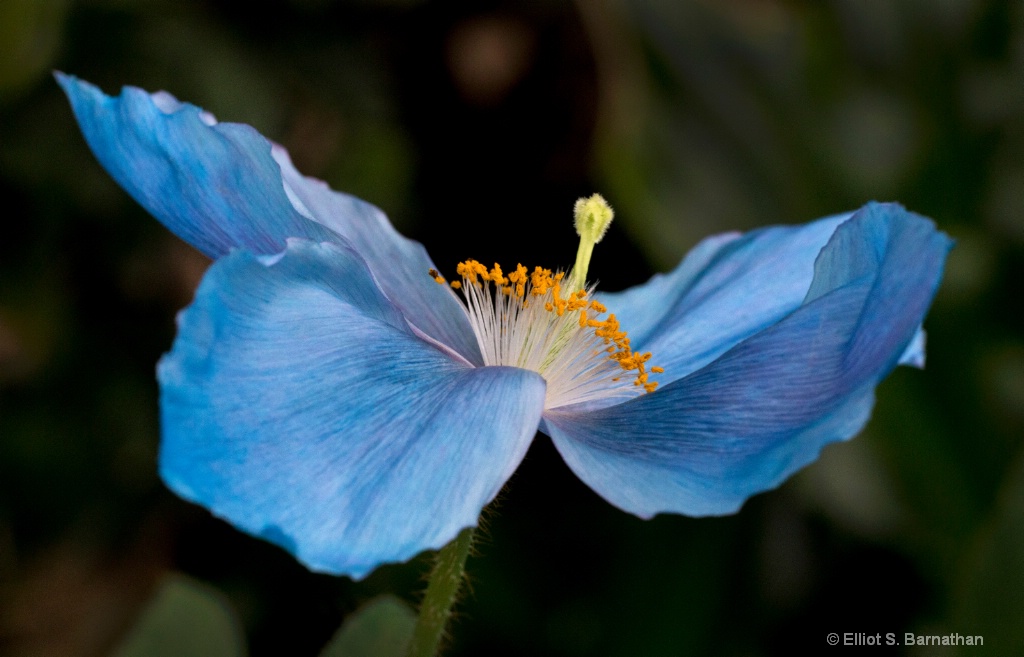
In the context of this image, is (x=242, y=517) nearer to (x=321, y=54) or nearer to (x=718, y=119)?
(x=321, y=54)

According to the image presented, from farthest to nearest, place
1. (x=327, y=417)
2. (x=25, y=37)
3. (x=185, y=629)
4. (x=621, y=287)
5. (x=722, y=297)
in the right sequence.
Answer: (x=621, y=287)
(x=25, y=37)
(x=722, y=297)
(x=185, y=629)
(x=327, y=417)

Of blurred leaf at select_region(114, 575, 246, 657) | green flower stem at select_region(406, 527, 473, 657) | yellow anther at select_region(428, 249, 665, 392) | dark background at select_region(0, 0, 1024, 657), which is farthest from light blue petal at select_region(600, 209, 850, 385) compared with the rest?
dark background at select_region(0, 0, 1024, 657)

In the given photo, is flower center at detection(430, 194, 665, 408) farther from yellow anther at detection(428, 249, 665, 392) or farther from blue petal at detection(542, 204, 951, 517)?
blue petal at detection(542, 204, 951, 517)

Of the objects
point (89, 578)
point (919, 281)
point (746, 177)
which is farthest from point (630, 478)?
point (89, 578)

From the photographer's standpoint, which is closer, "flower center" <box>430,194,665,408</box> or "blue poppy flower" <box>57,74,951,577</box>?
"blue poppy flower" <box>57,74,951,577</box>

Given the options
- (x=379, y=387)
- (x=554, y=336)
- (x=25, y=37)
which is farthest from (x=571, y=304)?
(x=25, y=37)

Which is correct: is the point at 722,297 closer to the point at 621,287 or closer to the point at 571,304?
the point at 571,304

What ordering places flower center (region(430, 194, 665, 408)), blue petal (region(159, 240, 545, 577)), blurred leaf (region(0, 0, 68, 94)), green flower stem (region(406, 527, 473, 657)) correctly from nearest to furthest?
1. blue petal (region(159, 240, 545, 577))
2. green flower stem (region(406, 527, 473, 657))
3. flower center (region(430, 194, 665, 408))
4. blurred leaf (region(0, 0, 68, 94))
